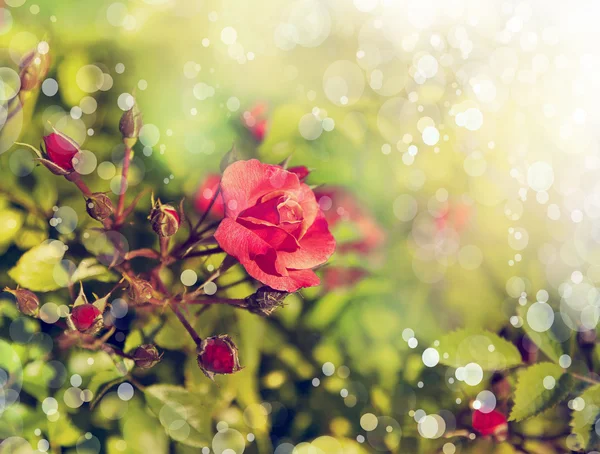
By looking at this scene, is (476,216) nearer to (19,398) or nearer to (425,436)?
(425,436)

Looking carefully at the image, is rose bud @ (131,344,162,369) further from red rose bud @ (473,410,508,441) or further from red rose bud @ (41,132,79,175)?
red rose bud @ (473,410,508,441)

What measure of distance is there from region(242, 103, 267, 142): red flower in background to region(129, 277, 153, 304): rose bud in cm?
29

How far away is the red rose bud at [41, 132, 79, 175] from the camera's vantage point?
48 cm

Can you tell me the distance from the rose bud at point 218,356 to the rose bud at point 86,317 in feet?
0.38

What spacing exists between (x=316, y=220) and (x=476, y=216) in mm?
391

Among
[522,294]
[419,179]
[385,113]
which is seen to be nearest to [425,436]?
[522,294]

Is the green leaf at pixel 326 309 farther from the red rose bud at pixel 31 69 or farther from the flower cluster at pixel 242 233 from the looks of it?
the red rose bud at pixel 31 69

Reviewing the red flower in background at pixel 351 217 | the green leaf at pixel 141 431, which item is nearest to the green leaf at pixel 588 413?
the red flower in background at pixel 351 217

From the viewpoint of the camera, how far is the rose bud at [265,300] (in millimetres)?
515

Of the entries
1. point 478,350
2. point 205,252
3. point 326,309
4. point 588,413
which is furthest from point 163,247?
point 588,413

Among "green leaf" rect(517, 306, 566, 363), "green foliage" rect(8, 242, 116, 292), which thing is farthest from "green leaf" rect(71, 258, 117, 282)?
"green leaf" rect(517, 306, 566, 363)

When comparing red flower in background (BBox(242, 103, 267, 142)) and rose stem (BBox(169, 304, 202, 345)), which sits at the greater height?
red flower in background (BBox(242, 103, 267, 142))

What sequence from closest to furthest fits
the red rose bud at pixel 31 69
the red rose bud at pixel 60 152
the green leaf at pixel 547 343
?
the red rose bud at pixel 60 152 → the red rose bud at pixel 31 69 → the green leaf at pixel 547 343

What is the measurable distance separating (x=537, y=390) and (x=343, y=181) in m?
0.41
